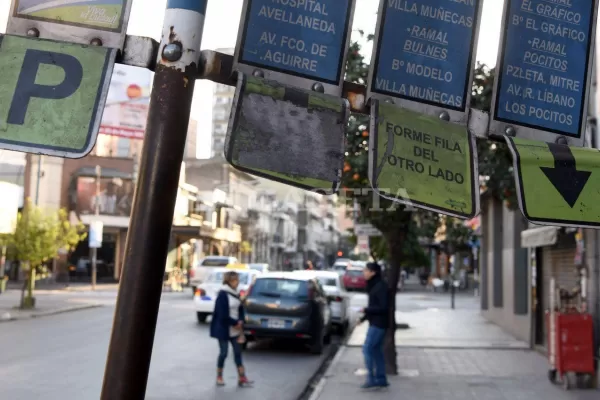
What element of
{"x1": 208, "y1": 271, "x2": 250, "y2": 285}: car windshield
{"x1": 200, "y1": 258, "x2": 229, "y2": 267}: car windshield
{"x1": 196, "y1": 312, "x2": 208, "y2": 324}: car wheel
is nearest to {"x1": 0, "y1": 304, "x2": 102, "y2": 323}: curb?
{"x1": 196, "y1": 312, "x2": 208, "y2": 324}: car wheel

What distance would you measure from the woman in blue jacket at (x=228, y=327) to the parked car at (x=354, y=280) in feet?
105

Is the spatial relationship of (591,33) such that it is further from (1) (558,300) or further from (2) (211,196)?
(2) (211,196)

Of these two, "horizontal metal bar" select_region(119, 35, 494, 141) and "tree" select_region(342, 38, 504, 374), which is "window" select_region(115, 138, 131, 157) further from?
"horizontal metal bar" select_region(119, 35, 494, 141)

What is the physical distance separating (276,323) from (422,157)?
10.8m

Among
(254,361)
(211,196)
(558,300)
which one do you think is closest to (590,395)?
(558,300)

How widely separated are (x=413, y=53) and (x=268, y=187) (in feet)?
225

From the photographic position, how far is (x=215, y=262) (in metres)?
33.5

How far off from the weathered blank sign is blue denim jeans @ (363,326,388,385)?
6.90 meters

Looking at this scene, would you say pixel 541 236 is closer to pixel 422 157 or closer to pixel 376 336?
pixel 376 336

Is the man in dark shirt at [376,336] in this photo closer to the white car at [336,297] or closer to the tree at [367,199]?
the tree at [367,199]

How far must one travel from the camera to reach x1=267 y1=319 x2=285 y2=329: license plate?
14180mm

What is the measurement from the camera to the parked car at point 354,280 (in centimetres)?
4306

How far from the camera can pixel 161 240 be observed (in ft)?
11.1

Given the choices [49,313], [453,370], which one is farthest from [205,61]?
[49,313]
